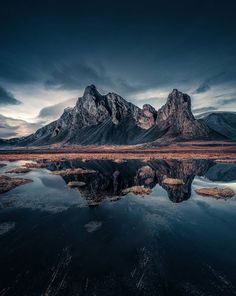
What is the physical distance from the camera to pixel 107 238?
49.5ft

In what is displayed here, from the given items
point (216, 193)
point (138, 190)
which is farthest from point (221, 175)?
point (138, 190)

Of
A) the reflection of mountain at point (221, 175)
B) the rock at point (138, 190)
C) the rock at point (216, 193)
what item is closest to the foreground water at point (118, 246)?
the rock at point (216, 193)

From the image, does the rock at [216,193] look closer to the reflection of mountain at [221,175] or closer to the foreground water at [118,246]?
the foreground water at [118,246]

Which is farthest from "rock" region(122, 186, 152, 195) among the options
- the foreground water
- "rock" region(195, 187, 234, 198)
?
"rock" region(195, 187, 234, 198)

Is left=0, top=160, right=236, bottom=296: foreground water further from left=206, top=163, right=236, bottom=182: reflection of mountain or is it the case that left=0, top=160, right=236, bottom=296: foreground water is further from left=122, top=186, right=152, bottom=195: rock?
left=206, top=163, right=236, bottom=182: reflection of mountain

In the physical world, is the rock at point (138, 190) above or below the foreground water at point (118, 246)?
below

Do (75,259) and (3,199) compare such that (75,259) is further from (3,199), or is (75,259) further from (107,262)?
(3,199)

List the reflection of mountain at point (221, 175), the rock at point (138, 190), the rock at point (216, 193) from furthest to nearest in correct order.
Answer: the reflection of mountain at point (221, 175) → the rock at point (138, 190) → the rock at point (216, 193)

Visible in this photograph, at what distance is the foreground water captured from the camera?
1022 centimetres

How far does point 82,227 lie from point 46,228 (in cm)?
271

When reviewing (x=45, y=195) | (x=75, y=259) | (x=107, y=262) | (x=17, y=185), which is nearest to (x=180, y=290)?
(x=107, y=262)

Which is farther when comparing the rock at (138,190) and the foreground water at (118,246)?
the rock at (138,190)

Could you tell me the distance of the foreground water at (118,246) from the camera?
10.2 metres

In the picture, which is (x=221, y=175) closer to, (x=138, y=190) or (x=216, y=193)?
(x=216, y=193)
